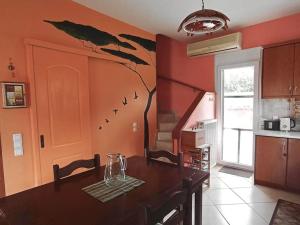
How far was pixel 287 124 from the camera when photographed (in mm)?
3150

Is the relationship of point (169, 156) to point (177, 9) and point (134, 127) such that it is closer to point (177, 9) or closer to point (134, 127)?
point (134, 127)

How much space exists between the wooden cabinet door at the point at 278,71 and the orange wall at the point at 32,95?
6.86 feet

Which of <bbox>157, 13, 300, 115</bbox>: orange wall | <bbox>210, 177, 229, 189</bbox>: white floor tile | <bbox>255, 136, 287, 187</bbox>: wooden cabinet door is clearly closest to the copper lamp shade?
<bbox>255, 136, 287, 187</bbox>: wooden cabinet door

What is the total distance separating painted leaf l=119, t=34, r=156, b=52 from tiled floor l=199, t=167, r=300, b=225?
8.84 ft

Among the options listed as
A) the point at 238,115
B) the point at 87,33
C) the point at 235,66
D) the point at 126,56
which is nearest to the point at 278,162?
the point at 238,115

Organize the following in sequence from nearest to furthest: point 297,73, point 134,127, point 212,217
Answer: point 212,217
point 297,73
point 134,127

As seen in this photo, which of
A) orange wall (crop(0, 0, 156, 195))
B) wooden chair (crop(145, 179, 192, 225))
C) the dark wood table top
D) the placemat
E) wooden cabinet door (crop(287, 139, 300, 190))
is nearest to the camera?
wooden chair (crop(145, 179, 192, 225))

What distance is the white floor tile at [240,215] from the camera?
2266mm

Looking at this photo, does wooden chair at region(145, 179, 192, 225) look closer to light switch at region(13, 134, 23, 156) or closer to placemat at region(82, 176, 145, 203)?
placemat at region(82, 176, 145, 203)

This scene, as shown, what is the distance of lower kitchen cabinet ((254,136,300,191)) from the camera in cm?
281

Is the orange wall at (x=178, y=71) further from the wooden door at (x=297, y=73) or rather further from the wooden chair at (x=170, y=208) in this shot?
the wooden chair at (x=170, y=208)

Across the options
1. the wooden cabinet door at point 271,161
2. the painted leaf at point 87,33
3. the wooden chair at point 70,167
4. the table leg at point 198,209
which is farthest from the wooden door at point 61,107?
Answer: the wooden cabinet door at point 271,161

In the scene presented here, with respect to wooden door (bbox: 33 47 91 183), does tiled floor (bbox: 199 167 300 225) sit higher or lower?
lower

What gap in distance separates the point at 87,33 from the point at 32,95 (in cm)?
112
